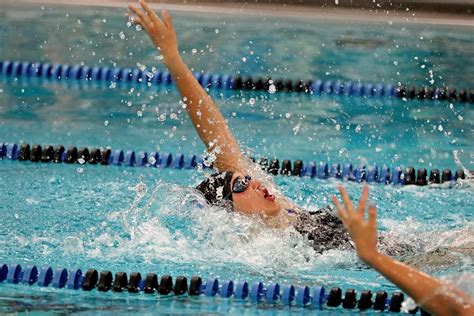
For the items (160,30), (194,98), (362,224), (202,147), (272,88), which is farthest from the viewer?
(272,88)

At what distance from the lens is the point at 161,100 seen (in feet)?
20.3

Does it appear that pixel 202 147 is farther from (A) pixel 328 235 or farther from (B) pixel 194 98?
(A) pixel 328 235

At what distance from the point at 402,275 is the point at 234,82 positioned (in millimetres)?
4025

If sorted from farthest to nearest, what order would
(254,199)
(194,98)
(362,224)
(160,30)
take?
(194,98), (160,30), (254,199), (362,224)

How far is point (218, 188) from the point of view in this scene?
3.79 meters

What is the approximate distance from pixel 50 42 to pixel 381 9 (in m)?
2.59

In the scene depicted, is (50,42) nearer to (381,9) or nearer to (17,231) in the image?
(381,9)

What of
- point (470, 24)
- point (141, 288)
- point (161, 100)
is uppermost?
point (470, 24)

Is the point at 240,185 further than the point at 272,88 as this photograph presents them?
No

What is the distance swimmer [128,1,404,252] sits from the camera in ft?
12.2

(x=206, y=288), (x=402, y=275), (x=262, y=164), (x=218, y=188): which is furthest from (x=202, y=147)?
(x=402, y=275)

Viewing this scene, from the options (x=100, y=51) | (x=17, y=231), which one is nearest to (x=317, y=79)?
(x=100, y=51)

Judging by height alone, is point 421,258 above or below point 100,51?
below

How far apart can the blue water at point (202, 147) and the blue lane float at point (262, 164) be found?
55 mm
